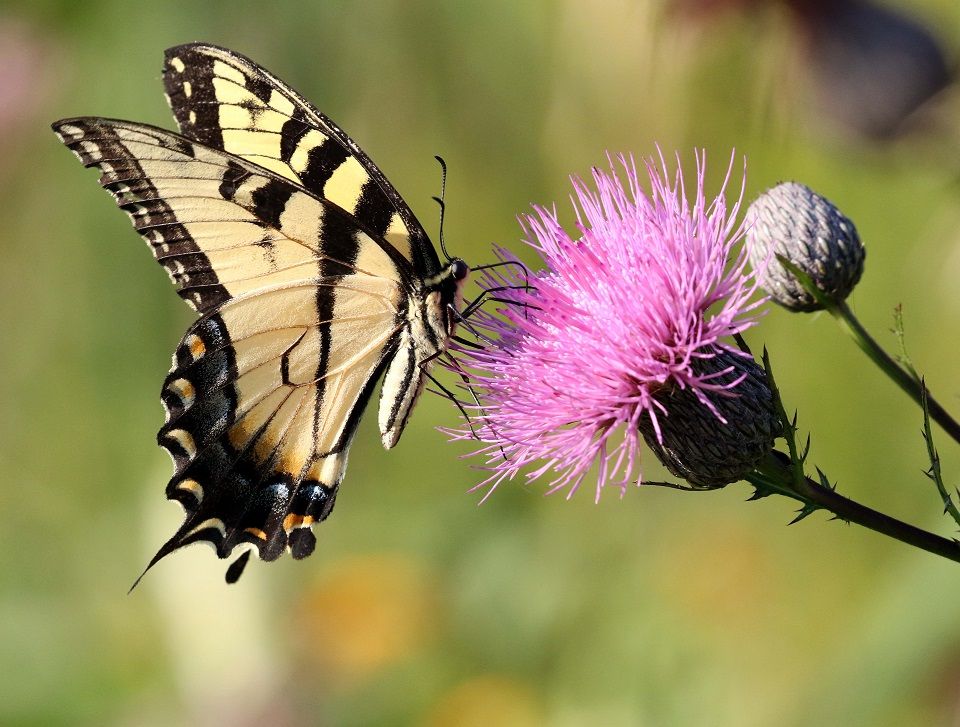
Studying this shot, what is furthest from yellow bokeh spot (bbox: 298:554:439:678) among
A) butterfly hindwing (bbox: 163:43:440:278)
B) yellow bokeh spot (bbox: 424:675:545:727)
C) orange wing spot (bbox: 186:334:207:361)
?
butterfly hindwing (bbox: 163:43:440:278)

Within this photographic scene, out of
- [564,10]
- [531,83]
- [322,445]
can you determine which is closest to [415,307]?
[322,445]

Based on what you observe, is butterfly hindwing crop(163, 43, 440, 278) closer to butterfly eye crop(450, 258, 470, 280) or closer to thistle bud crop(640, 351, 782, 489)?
butterfly eye crop(450, 258, 470, 280)

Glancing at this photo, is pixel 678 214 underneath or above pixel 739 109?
underneath

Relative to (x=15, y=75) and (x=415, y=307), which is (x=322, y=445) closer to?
(x=415, y=307)

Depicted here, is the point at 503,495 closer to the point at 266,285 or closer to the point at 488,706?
the point at 488,706

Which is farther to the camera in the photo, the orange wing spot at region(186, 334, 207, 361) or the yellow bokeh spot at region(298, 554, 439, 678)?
the yellow bokeh spot at region(298, 554, 439, 678)

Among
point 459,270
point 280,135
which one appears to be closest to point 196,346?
point 280,135
